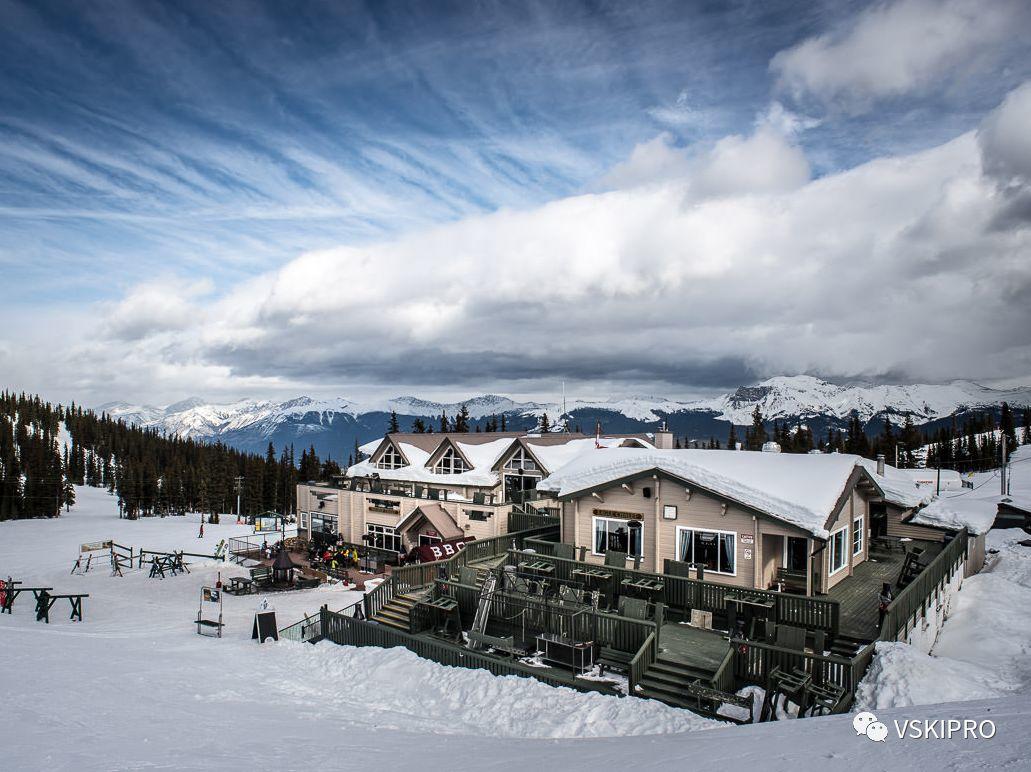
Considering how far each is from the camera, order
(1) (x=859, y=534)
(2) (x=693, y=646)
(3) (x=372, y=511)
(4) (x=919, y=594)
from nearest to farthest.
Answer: (2) (x=693, y=646), (4) (x=919, y=594), (1) (x=859, y=534), (3) (x=372, y=511)

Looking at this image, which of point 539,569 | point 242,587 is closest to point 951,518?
point 539,569

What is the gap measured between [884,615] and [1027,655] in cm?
497

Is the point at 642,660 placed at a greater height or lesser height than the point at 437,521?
lesser

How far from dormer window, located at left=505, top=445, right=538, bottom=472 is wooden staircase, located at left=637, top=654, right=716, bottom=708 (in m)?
25.7

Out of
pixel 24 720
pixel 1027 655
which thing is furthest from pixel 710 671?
pixel 24 720

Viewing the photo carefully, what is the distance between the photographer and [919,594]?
1758cm

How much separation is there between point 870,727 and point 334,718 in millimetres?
9900

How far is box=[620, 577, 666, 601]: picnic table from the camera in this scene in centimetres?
1850

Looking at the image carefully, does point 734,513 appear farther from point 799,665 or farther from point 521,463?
point 521,463

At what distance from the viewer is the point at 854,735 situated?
753 cm

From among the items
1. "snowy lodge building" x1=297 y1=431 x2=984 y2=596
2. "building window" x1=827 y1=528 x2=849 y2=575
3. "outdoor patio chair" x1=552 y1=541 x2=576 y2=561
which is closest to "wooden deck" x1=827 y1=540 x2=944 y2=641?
"snowy lodge building" x1=297 y1=431 x2=984 y2=596

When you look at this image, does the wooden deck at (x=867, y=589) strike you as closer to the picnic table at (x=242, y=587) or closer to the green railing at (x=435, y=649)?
the green railing at (x=435, y=649)

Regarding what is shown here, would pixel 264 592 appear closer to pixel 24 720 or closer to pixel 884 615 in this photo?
pixel 24 720

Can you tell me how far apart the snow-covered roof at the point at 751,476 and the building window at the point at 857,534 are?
2639 mm
